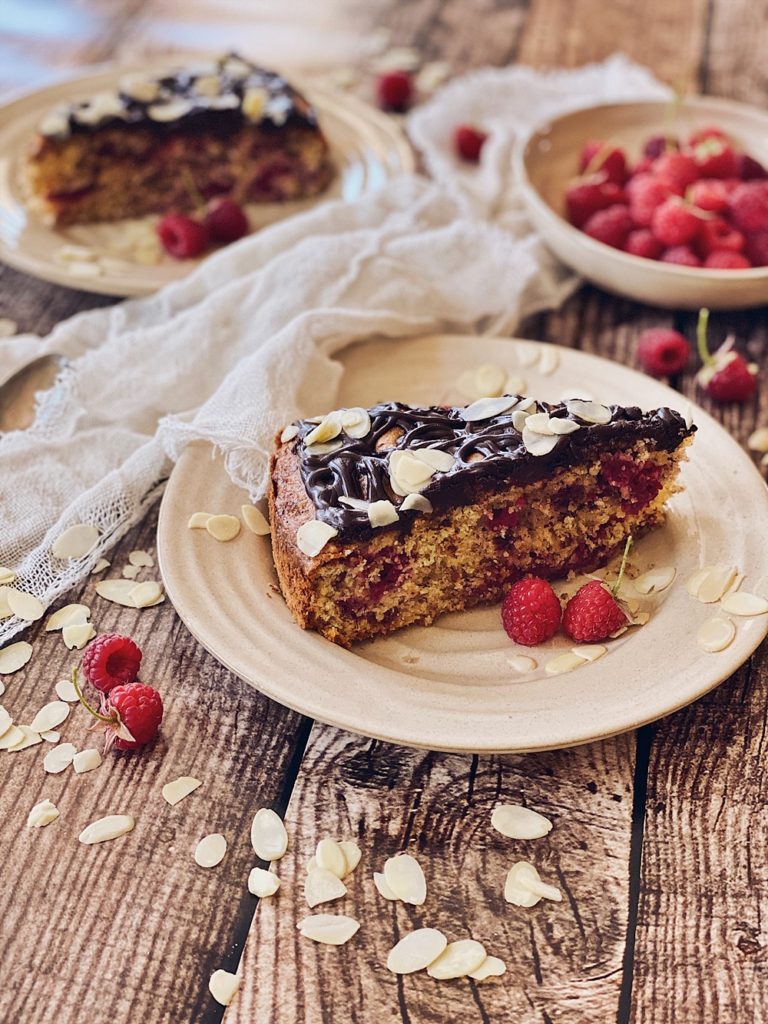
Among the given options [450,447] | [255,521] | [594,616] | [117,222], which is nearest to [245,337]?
[255,521]

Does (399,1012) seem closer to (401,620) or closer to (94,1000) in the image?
(94,1000)

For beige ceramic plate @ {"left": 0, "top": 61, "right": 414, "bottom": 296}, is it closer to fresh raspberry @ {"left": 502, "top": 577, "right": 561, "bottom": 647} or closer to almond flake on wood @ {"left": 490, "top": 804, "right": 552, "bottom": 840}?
fresh raspberry @ {"left": 502, "top": 577, "right": 561, "bottom": 647}

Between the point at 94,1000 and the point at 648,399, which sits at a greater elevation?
the point at 94,1000

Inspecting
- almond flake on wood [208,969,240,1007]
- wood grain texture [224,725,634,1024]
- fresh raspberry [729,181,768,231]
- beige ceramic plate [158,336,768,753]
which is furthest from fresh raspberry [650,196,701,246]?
almond flake on wood [208,969,240,1007]

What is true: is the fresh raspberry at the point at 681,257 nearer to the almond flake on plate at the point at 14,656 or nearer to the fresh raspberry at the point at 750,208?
the fresh raspberry at the point at 750,208

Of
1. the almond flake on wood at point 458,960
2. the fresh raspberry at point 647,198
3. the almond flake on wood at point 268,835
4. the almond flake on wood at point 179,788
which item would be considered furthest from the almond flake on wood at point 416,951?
the fresh raspberry at point 647,198

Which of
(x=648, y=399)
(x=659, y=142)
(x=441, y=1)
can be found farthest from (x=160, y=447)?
(x=441, y=1)
